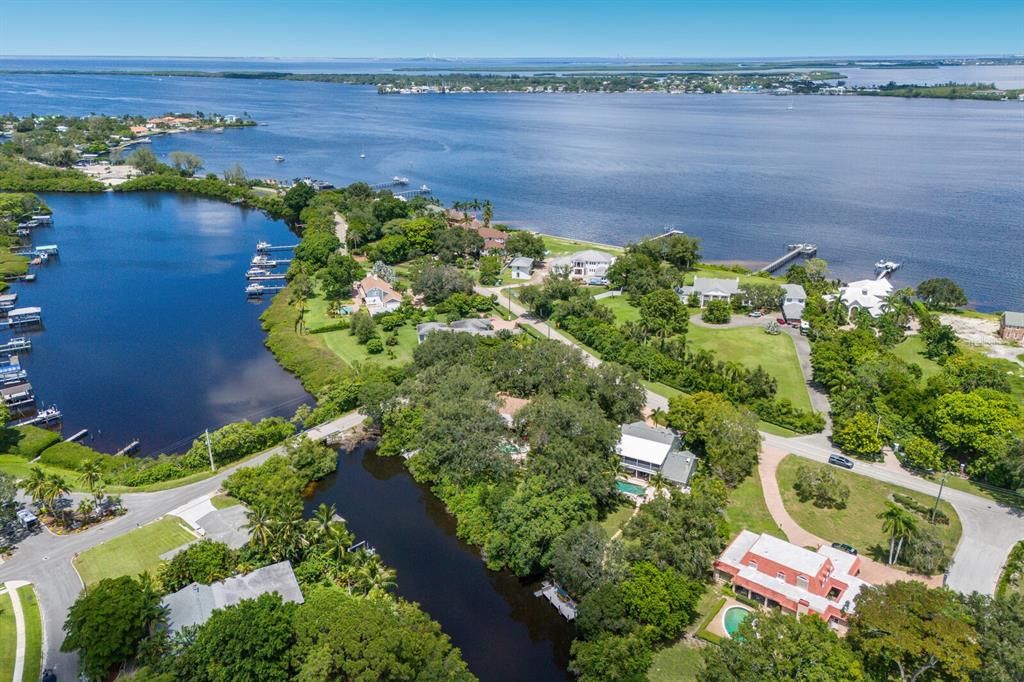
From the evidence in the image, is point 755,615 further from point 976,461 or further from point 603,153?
point 603,153

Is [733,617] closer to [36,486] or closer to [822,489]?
[822,489]

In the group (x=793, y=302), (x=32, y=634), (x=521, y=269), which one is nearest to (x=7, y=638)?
(x=32, y=634)

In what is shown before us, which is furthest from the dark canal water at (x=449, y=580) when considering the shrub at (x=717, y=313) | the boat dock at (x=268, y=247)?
the boat dock at (x=268, y=247)

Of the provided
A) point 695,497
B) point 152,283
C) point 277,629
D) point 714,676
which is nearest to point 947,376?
point 695,497

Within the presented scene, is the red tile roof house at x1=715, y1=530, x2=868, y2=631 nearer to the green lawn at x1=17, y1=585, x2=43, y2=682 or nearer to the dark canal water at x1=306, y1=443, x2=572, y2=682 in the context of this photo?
the dark canal water at x1=306, y1=443, x2=572, y2=682

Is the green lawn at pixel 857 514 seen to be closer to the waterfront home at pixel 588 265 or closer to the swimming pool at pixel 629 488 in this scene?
the swimming pool at pixel 629 488

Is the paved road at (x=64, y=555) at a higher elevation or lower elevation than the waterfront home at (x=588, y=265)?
lower

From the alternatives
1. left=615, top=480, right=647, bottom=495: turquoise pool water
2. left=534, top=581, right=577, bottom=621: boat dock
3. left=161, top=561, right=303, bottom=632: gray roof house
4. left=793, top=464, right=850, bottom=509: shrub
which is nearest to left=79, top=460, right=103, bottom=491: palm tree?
left=161, top=561, right=303, bottom=632: gray roof house
